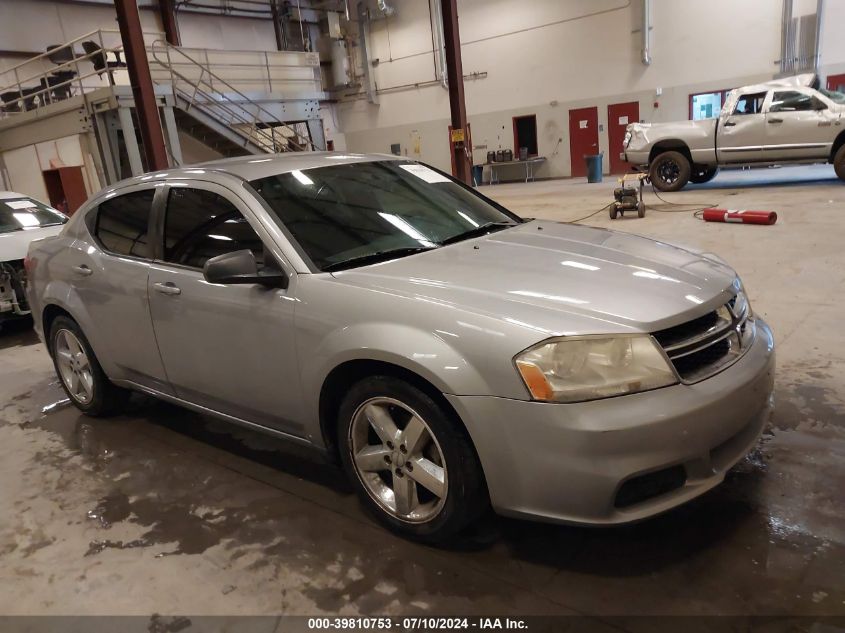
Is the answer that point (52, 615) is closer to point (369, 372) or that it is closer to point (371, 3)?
point (369, 372)

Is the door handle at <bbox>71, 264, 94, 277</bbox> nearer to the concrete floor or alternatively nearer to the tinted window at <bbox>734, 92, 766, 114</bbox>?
the concrete floor

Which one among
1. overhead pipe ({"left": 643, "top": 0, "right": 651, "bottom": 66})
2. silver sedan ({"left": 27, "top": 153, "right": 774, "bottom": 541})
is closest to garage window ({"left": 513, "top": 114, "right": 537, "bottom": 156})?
overhead pipe ({"left": 643, "top": 0, "right": 651, "bottom": 66})

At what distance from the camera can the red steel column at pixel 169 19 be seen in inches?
781

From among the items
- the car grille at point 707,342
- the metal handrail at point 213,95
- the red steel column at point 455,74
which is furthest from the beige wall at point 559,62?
the car grille at point 707,342

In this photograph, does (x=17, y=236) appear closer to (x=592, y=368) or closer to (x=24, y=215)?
(x=24, y=215)

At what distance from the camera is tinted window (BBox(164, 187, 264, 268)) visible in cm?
277

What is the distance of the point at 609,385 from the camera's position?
76.0 inches

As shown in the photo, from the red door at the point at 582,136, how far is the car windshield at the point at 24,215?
16.1 m

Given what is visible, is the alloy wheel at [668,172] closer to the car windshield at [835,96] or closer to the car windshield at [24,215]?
the car windshield at [835,96]

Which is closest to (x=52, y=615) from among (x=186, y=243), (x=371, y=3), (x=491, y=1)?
(x=186, y=243)

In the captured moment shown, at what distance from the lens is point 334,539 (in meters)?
2.50

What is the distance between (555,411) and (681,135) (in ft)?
39.7

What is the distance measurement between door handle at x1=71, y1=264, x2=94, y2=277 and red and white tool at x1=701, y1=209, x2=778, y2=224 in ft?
25.6

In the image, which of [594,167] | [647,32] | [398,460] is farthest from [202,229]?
[647,32]
